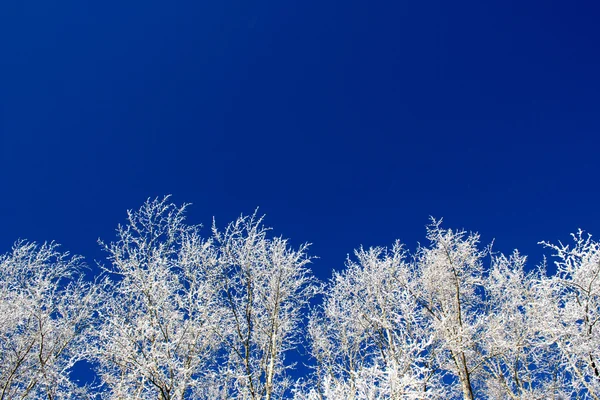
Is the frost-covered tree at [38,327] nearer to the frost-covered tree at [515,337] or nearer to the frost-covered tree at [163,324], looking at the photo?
the frost-covered tree at [163,324]

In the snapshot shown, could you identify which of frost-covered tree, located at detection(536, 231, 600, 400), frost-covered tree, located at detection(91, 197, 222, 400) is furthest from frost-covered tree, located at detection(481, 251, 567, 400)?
frost-covered tree, located at detection(91, 197, 222, 400)

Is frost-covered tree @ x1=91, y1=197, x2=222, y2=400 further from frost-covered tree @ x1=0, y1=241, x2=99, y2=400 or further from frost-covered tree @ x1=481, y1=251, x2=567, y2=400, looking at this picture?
frost-covered tree @ x1=481, y1=251, x2=567, y2=400

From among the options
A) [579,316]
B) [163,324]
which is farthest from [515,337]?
[163,324]

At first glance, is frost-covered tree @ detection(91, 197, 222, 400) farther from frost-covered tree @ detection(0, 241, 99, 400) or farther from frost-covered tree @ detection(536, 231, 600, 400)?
frost-covered tree @ detection(536, 231, 600, 400)

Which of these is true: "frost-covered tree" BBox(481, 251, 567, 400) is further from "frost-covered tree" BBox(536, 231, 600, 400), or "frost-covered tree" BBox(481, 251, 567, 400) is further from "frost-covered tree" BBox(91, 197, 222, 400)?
"frost-covered tree" BBox(91, 197, 222, 400)

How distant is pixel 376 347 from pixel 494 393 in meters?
5.08

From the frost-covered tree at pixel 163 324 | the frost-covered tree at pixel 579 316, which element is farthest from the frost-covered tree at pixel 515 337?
the frost-covered tree at pixel 163 324

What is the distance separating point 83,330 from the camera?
11.6 meters

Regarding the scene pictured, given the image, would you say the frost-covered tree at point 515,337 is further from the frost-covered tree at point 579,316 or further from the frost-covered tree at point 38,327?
the frost-covered tree at point 38,327

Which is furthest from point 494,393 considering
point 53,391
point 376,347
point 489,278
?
point 53,391

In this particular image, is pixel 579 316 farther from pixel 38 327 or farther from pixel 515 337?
pixel 38 327

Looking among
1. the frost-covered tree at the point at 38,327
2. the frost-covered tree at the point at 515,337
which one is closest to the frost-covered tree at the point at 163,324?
the frost-covered tree at the point at 38,327

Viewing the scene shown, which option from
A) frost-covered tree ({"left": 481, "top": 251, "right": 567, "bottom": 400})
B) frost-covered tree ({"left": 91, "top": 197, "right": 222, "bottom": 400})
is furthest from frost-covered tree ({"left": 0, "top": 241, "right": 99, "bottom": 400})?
frost-covered tree ({"left": 481, "top": 251, "right": 567, "bottom": 400})

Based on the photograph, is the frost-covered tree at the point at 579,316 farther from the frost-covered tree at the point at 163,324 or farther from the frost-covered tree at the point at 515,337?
the frost-covered tree at the point at 163,324
